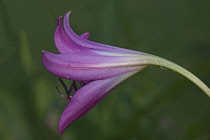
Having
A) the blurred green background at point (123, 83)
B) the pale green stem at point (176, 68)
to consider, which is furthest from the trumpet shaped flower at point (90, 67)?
the blurred green background at point (123, 83)

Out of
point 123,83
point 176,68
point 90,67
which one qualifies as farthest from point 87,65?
point 123,83

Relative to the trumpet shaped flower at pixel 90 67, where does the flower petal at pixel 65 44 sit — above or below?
above

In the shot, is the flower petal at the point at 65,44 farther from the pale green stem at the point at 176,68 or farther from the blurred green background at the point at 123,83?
the blurred green background at the point at 123,83

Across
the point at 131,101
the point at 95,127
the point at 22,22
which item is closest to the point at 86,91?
the point at 95,127

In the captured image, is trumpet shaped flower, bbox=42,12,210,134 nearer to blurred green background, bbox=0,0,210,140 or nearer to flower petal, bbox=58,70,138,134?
flower petal, bbox=58,70,138,134

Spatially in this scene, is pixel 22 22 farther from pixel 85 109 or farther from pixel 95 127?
pixel 85 109

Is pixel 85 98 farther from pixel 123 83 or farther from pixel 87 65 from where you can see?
Result: pixel 123 83
